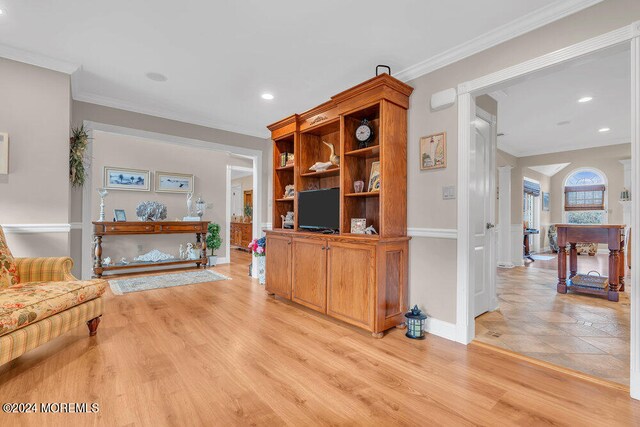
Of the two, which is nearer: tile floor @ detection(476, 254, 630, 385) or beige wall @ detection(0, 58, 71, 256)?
tile floor @ detection(476, 254, 630, 385)

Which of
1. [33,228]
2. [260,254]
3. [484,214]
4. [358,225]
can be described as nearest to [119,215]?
[33,228]

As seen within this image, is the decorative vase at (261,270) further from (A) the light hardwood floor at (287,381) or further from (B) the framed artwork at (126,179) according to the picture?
(B) the framed artwork at (126,179)

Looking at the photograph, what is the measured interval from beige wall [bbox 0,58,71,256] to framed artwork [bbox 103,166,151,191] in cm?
259

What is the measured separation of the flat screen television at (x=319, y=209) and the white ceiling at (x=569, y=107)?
193cm

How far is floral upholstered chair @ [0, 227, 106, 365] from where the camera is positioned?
Answer: 183cm

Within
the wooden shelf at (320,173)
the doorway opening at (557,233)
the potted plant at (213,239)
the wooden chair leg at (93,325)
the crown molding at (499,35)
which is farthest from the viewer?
the potted plant at (213,239)

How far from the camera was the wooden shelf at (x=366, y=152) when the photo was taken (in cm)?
279

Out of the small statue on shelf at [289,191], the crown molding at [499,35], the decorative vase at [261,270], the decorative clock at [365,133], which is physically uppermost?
the crown molding at [499,35]

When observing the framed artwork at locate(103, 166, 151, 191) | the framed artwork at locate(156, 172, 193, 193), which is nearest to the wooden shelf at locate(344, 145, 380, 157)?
the framed artwork at locate(156, 172, 193, 193)

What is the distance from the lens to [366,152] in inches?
117

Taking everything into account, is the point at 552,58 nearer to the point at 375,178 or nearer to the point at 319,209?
the point at 375,178

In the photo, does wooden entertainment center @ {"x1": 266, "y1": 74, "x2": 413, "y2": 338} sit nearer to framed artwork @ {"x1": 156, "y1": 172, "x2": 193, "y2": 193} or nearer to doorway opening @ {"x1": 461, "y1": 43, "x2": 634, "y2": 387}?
doorway opening @ {"x1": 461, "y1": 43, "x2": 634, "y2": 387}

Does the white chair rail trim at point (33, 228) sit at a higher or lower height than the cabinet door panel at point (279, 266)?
higher

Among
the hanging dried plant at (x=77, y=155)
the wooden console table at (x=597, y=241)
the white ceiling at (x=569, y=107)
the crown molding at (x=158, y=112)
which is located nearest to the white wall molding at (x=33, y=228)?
the hanging dried plant at (x=77, y=155)
